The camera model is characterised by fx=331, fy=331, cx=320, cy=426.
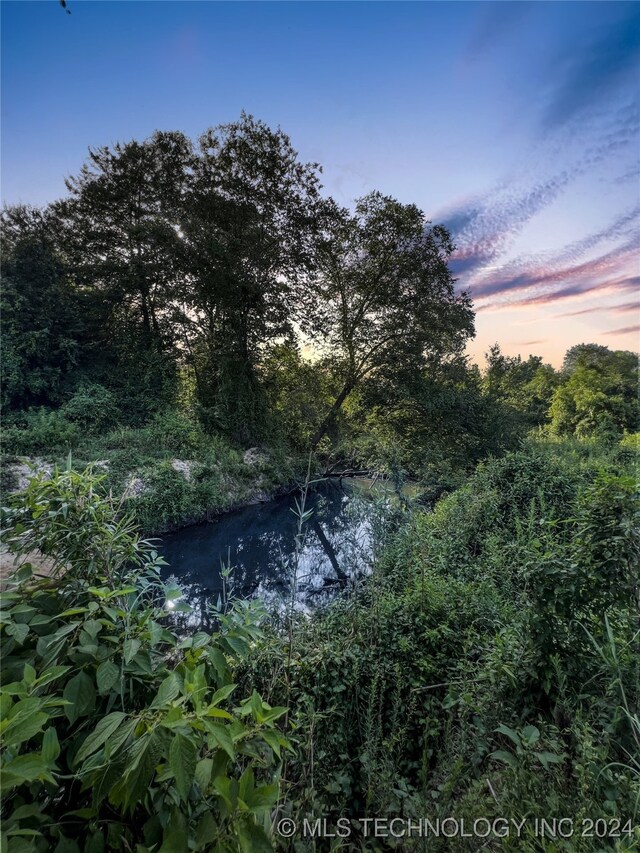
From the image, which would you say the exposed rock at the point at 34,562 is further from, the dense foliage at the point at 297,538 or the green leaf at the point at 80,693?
the green leaf at the point at 80,693

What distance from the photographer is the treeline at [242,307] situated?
34.1 ft

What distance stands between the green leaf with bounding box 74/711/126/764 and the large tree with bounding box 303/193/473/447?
11.3 m

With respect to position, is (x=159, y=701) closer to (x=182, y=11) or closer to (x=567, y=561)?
(x=567, y=561)

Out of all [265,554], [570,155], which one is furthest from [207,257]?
[570,155]

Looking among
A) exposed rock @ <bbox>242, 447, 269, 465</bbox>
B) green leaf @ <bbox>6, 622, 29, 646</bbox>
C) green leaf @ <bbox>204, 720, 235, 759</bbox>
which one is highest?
green leaf @ <bbox>6, 622, 29, 646</bbox>

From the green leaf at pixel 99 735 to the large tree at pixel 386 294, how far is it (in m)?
11.3

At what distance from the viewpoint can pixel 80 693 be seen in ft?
2.60

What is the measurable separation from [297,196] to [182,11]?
10918 millimetres

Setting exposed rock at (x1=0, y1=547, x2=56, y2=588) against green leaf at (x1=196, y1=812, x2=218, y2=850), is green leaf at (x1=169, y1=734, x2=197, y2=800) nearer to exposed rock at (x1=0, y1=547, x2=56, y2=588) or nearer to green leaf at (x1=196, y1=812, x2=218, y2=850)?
green leaf at (x1=196, y1=812, x2=218, y2=850)

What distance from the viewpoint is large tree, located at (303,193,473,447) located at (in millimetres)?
10688

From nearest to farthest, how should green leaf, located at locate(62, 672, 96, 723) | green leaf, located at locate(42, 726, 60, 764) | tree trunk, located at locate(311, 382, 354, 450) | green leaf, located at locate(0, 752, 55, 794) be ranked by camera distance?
green leaf, located at locate(0, 752, 55, 794) → green leaf, located at locate(42, 726, 60, 764) → green leaf, located at locate(62, 672, 96, 723) → tree trunk, located at locate(311, 382, 354, 450)

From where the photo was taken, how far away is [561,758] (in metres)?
1.18

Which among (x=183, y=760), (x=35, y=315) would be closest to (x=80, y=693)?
(x=183, y=760)

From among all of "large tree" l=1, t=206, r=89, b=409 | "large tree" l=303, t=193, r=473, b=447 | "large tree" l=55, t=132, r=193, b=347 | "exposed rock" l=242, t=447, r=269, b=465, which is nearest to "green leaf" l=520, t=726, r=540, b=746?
"exposed rock" l=242, t=447, r=269, b=465
